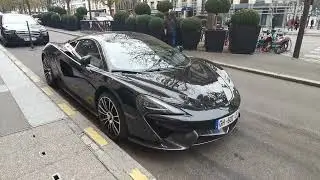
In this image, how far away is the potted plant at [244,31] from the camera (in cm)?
1036

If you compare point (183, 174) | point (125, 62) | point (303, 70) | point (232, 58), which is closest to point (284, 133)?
point (183, 174)

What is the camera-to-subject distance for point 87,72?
4.35 metres

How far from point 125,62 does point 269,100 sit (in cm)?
310

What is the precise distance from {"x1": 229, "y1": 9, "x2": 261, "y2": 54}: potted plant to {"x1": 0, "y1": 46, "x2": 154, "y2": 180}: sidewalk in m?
7.57

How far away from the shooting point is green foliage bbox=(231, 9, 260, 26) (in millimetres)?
10320

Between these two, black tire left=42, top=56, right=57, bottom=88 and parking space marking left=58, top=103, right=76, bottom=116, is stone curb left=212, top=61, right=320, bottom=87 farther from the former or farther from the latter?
parking space marking left=58, top=103, right=76, bottom=116

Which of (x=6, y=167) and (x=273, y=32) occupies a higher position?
(x=273, y=32)

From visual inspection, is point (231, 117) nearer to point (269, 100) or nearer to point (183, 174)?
point (183, 174)

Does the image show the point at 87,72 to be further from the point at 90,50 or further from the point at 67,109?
the point at 67,109

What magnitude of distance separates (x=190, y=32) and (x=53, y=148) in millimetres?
9043

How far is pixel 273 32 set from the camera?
11.6 meters

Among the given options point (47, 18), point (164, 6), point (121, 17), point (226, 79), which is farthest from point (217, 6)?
point (47, 18)

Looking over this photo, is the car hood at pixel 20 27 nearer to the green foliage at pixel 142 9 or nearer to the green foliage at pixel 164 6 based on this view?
the green foliage at pixel 142 9

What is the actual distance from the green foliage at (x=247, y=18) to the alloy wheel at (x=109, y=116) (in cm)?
795
